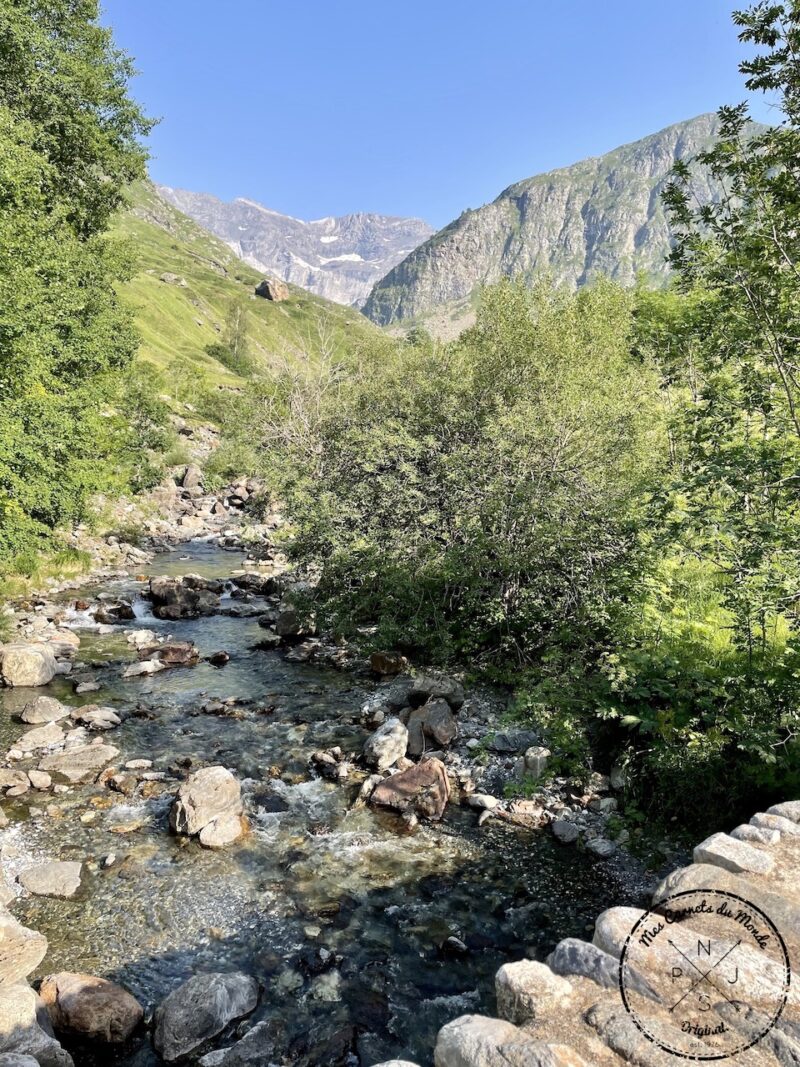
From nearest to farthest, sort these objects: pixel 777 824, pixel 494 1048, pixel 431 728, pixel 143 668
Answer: pixel 494 1048 < pixel 777 824 < pixel 431 728 < pixel 143 668

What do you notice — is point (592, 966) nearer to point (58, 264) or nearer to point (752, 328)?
point (752, 328)

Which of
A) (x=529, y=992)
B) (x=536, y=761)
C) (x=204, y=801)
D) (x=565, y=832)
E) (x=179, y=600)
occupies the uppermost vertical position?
(x=529, y=992)

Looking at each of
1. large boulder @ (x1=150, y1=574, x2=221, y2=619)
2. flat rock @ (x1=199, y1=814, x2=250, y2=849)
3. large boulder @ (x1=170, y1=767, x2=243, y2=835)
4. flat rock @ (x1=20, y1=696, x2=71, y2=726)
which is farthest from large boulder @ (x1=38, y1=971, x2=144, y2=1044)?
large boulder @ (x1=150, y1=574, x2=221, y2=619)

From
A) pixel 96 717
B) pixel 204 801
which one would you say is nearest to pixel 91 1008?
pixel 204 801

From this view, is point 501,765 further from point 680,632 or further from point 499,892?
point 680,632

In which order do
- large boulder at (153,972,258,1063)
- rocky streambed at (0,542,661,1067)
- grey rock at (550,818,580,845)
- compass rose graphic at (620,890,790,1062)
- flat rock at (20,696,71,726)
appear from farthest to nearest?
flat rock at (20,696,71,726) < grey rock at (550,818,580,845) < rocky streambed at (0,542,661,1067) < large boulder at (153,972,258,1063) < compass rose graphic at (620,890,790,1062)

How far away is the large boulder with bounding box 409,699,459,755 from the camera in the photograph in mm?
13648

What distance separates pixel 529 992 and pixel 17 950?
6.75 meters

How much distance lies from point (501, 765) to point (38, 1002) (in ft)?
28.3

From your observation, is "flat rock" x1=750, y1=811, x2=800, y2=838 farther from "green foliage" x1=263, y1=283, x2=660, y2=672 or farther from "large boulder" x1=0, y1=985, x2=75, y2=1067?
"large boulder" x1=0, y1=985, x2=75, y2=1067

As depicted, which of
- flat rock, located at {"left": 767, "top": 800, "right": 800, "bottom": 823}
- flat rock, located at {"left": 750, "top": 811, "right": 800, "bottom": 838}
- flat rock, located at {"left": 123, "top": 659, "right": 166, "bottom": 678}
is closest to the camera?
flat rock, located at {"left": 750, "top": 811, "right": 800, "bottom": 838}

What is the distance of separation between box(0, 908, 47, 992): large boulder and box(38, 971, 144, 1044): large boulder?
364 mm

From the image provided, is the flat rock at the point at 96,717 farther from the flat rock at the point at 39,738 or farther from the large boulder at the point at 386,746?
the large boulder at the point at 386,746

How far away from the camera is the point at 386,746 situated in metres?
13.1
